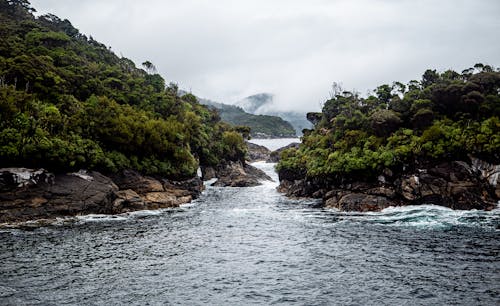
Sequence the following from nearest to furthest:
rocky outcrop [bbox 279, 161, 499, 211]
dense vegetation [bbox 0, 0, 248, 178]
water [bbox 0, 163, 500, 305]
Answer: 1. water [bbox 0, 163, 500, 305]
2. rocky outcrop [bbox 279, 161, 499, 211]
3. dense vegetation [bbox 0, 0, 248, 178]

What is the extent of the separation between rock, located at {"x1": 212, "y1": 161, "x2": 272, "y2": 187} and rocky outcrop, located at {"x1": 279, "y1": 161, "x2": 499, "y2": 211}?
39.5 metres

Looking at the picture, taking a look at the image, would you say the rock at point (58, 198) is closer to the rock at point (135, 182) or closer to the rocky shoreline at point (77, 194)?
the rocky shoreline at point (77, 194)

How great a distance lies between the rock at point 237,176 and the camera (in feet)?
315

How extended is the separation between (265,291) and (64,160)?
36702mm

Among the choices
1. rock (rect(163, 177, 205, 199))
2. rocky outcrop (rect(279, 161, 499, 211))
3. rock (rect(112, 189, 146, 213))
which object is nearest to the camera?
rocky outcrop (rect(279, 161, 499, 211))

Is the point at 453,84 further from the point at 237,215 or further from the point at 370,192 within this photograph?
the point at 237,215

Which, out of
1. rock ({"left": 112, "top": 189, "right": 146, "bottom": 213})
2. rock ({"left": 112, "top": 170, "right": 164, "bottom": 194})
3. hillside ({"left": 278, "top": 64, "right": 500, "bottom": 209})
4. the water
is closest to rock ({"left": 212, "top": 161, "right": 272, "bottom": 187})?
hillside ({"left": 278, "top": 64, "right": 500, "bottom": 209})

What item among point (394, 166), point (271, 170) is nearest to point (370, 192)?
point (394, 166)

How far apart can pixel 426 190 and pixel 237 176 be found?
2178 inches

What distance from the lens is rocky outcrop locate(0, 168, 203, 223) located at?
44438 millimetres

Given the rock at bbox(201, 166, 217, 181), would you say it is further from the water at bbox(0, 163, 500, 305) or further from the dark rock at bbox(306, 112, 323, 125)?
the water at bbox(0, 163, 500, 305)

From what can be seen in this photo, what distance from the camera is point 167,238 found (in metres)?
38.5

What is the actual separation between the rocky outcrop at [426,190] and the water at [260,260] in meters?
2.28

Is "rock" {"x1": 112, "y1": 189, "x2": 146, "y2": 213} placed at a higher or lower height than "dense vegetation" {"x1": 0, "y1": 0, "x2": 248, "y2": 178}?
lower
